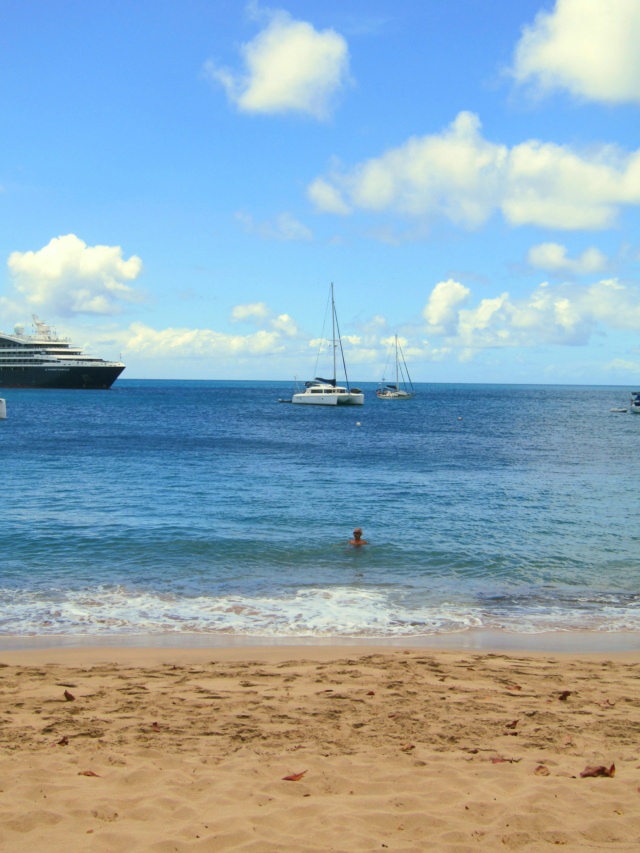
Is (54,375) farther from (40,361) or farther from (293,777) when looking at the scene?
(293,777)

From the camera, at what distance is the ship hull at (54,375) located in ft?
445

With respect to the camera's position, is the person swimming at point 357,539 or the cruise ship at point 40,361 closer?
the person swimming at point 357,539

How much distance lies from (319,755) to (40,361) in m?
140

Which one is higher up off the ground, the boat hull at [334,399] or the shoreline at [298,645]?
the boat hull at [334,399]

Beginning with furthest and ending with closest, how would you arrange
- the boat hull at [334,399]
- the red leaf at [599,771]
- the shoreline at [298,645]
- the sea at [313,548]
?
the boat hull at [334,399], the sea at [313,548], the shoreline at [298,645], the red leaf at [599,771]

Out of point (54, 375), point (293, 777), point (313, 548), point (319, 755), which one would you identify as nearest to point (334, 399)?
point (54, 375)

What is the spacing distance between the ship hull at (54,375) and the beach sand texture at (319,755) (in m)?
135

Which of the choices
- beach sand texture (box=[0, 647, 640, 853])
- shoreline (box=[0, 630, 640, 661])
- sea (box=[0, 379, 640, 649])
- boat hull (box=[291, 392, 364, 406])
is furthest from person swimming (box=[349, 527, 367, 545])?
boat hull (box=[291, 392, 364, 406])

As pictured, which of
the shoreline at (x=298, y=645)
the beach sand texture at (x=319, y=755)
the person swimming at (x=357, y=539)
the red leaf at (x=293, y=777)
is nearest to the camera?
the beach sand texture at (x=319, y=755)

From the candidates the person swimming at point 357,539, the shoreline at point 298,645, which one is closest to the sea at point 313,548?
the shoreline at point 298,645

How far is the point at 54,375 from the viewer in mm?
136125

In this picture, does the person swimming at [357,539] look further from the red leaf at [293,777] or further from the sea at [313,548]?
the red leaf at [293,777]

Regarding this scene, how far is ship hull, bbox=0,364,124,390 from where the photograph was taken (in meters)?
136

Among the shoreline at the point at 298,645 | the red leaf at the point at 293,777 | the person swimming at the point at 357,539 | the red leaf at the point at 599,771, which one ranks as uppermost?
the red leaf at the point at 293,777
